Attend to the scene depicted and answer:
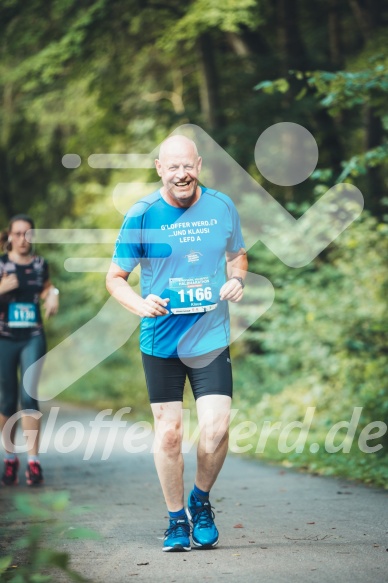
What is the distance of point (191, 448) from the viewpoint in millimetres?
11680

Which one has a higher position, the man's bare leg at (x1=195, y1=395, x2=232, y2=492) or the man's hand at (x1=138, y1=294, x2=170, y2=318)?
the man's hand at (x1=138, y1=294, x2=170, y2=318)

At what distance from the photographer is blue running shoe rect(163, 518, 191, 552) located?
5.21m

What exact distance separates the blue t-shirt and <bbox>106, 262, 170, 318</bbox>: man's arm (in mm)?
56

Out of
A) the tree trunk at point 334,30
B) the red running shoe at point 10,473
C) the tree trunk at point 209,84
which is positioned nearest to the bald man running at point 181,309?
the red running shoe at point 10,473

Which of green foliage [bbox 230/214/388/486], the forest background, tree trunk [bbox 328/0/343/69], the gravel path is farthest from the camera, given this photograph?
tree trunk [bbox 328/0/343/69]

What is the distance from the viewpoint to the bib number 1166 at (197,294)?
529 centimetres

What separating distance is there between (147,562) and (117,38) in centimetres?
1328

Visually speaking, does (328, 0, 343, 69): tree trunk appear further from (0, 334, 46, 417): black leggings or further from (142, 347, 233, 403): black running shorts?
(142, 347, 233, 403): black running shorts

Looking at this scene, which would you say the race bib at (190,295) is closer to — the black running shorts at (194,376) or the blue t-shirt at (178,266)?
the blue t-shirt at (178,266)

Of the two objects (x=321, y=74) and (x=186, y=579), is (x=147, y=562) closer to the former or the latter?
(x=186, y=579)

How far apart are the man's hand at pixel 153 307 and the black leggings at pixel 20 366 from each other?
10.6ft

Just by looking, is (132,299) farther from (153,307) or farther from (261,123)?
(261,123)

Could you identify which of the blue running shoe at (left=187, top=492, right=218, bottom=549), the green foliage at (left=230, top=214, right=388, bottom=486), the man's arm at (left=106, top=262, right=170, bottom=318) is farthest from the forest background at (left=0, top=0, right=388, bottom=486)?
the man's arm at (left=106, top=262, right=170, bottom=318)

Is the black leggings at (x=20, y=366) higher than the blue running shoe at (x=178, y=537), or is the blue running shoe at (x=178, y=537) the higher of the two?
the black leggings at (x=20, y=366)
